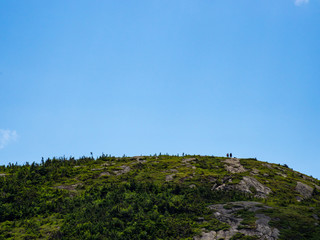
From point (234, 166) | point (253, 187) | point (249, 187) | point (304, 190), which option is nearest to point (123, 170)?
point (234, 166)

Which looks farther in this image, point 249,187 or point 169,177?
point 169,177

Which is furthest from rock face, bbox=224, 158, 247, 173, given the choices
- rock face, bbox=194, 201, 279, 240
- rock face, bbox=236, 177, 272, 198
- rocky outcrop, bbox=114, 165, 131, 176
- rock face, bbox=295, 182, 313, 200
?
rocky outcrop, bbox=114, 165, 131, 176

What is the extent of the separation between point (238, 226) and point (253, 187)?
1055cm

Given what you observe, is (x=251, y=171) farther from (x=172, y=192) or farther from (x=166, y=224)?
(x=166, y=224)

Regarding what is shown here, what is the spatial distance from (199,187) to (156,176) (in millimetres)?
5631

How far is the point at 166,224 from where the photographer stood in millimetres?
18250

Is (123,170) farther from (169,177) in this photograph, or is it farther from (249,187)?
(249,187)

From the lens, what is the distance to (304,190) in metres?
29.4

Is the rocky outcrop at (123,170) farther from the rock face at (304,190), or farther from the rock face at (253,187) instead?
the rock face at (304,190)

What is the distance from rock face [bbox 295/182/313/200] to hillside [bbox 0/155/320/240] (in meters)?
0.14

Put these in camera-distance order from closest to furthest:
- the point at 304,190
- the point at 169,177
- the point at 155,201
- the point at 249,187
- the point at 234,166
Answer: the point at 155,201 < the point at 249,187 < the point at 169,177 < the point at 304,190 < the point at 234,166

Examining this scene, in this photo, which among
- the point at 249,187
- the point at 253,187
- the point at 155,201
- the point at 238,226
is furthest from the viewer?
the point at 253,187

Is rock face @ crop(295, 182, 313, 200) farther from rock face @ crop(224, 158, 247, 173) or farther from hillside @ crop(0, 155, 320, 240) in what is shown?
rock face @ crop(224, 158, 247, 173)

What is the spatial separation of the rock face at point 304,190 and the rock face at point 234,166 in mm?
6087
